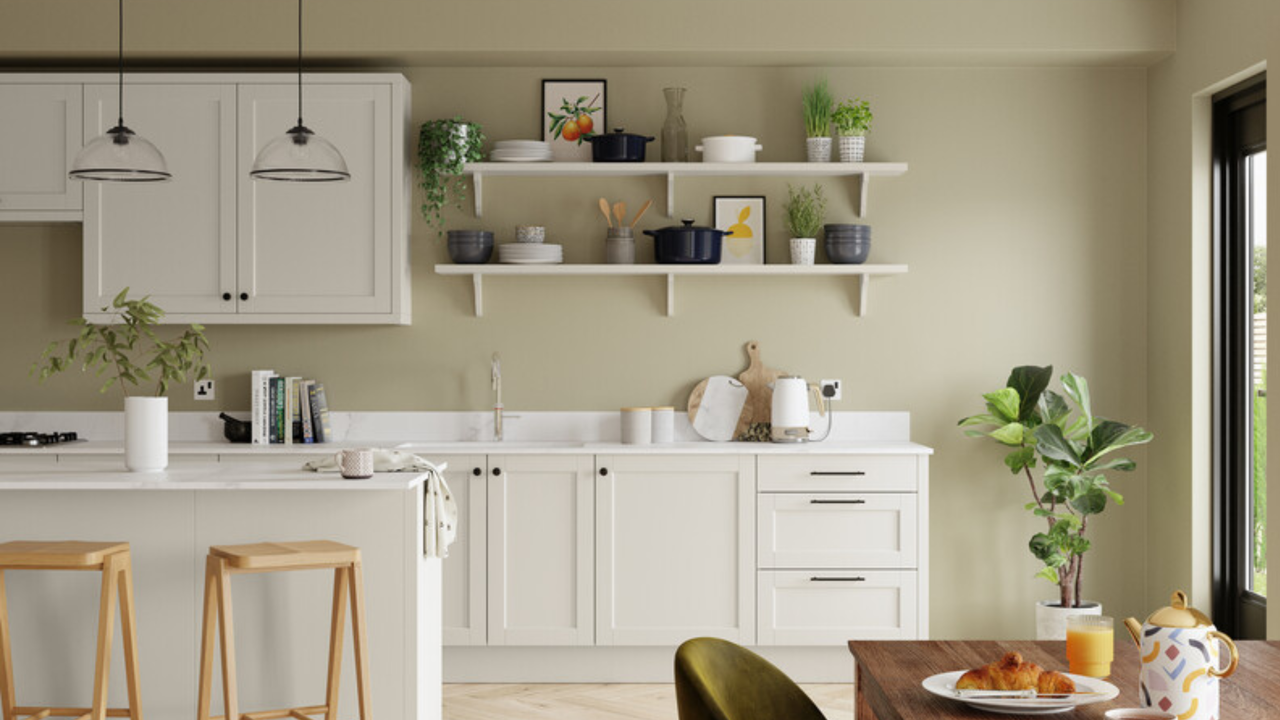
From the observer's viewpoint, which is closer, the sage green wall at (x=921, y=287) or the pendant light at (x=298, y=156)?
the pendant light at (x=298, y=156)

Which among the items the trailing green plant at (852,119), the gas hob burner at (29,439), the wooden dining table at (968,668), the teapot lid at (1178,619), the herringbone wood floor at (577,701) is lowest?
the herringbone wood floor at (577,701)

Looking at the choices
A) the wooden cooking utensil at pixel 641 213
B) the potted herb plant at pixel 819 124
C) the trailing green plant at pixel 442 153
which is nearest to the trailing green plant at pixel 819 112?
the potted herb plant at pixel 819 124

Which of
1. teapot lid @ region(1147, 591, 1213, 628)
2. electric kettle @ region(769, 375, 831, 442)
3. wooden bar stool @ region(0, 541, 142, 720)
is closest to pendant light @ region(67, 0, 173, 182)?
wooden bar stool @ region(0, 541, 142, 720)

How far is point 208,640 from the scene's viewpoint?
321 centimetres

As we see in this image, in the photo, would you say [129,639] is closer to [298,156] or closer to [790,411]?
[298,156]

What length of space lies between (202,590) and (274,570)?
1.37 ft

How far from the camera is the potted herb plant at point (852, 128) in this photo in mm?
4941

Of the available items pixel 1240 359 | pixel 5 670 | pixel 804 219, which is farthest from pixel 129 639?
pixel 1240 359

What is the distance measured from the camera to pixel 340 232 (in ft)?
15.9

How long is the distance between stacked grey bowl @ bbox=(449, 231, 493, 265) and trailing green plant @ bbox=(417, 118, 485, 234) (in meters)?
0.15

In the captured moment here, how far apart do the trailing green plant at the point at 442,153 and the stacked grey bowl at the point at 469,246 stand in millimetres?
145

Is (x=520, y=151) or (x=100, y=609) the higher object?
(x=520, y=151)

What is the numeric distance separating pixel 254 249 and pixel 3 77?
3.76 feet

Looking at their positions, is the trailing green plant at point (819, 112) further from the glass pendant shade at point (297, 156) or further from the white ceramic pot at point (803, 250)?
the glass pendant shade at point (297, 156)
